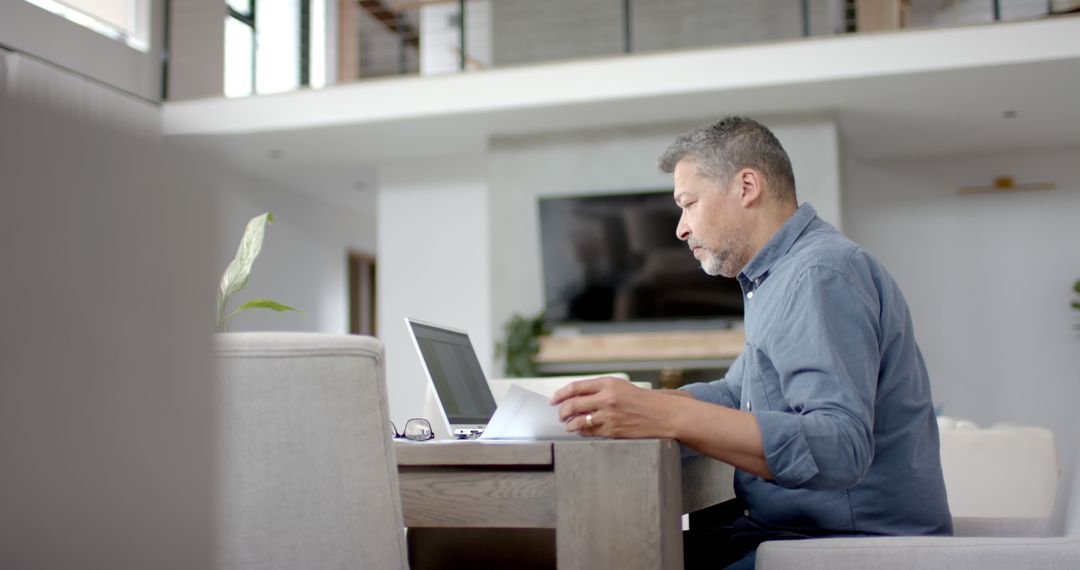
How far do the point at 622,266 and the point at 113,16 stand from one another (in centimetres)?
344

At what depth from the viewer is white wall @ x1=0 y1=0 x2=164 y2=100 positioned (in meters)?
5.62

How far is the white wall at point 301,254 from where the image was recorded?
7781mm

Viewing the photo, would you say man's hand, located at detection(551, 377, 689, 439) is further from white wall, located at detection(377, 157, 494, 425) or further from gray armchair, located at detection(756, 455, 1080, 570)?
white wall, located at detection(377, 157, 494, 425)

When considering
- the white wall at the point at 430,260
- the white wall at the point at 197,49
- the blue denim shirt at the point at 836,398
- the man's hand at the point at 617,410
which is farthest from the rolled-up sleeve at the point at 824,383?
the white wall at the point at 197,49

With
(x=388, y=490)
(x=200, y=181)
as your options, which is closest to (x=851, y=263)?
(x=388, y=490)

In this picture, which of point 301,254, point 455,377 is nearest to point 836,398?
point 455,377

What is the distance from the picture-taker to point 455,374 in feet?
→ 6.98

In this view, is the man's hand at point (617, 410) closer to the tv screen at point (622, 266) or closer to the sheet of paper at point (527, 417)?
the sheet of paper at point (527, 417)

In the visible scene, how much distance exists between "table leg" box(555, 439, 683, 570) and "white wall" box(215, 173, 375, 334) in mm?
6076

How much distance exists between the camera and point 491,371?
22.3 ft

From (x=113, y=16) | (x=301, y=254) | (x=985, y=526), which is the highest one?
(x=113, y=16)

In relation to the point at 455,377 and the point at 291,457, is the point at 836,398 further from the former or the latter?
the point at 455,377

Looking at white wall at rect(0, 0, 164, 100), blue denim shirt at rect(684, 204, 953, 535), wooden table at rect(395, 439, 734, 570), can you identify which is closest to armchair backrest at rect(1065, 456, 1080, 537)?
blue denim shirt at rect(684, 204, 953, 535)

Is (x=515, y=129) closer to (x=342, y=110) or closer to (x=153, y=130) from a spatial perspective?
(x=342, y=110)
